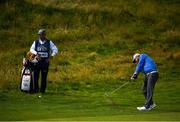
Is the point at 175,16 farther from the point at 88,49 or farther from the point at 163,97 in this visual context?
the point at 163,97

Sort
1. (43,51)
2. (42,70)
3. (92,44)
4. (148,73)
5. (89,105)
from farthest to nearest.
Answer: (92,44)
(42,70)
(43,51)
(89,105)
(148,73)

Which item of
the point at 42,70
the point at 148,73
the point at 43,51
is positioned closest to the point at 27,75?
the point at 42,70

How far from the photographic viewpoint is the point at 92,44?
1491 inches

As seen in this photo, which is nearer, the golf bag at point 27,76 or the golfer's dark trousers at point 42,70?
the golfer's dark trousers at point 42,70

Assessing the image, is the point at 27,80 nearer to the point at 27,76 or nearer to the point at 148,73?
the point at 27,76

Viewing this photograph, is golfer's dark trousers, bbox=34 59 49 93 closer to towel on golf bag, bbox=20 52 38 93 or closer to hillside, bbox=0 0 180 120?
towel on golf bag, bbox=20 52 38 93

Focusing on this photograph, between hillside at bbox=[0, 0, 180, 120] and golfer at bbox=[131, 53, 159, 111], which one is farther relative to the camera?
hillside at bbox=[0, 0, 180, 120]

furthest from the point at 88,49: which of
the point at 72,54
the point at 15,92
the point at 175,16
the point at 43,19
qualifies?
the point at 15,92

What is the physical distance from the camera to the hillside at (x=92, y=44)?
22391 millimetres

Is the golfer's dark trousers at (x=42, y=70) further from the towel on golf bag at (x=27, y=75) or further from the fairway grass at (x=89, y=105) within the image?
the fairway grass at (x=89, y=105)

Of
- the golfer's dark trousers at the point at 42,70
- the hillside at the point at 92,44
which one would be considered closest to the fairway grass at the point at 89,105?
the hillside at the point at 92,44

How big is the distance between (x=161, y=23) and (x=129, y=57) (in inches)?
→ 409

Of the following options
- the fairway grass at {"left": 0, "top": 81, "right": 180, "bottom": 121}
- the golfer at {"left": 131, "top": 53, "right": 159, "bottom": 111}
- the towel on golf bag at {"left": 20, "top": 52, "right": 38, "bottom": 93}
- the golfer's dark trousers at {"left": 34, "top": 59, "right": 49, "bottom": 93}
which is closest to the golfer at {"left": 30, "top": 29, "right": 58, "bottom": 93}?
the golfer's dark trousers at {"left": 34, "top": 59, "right": 49, "bottom": 93}

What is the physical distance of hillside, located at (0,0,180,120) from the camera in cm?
2239
